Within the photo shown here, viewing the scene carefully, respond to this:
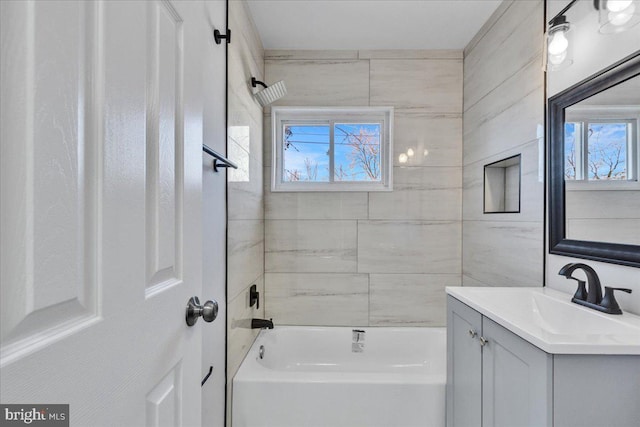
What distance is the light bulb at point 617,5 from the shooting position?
46.1 inches

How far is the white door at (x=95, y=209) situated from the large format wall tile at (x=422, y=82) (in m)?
2.15

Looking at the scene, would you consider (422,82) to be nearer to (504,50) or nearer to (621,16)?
(504,50)

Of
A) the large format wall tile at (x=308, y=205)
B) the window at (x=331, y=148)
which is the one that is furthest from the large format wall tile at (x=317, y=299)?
the window at (x=331, y=148)

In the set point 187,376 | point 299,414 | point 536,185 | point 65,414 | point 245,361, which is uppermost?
point 536,185

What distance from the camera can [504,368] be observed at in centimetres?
108

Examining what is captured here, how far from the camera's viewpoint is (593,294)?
3.99ft

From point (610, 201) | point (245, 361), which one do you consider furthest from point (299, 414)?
point (610, 201)

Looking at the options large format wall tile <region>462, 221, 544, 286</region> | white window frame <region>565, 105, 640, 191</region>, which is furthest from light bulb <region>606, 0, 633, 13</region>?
large format wall tile <region>462, 221, 544, 286</region>

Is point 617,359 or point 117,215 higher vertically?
point 117,215

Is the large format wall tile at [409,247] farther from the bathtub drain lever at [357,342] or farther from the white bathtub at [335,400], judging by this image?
the white bathtub at [335,400]

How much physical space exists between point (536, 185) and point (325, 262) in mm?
1542

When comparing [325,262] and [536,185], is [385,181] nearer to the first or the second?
[325,262]

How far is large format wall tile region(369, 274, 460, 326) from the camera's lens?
2615 mm

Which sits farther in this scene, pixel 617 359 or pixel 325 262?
pixel 325 262
